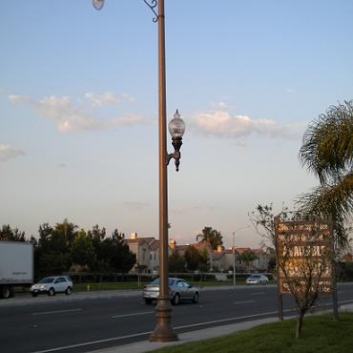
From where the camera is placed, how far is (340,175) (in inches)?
597

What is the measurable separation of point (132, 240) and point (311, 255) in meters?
110

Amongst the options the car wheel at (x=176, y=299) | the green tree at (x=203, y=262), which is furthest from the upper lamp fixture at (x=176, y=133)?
the green tree at (x=203, y=262)

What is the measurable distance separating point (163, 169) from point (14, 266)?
112ft

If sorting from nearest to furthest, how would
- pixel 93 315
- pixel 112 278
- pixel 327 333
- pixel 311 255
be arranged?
pixel 311 255 < pixel 327 333 < pixel 93 315 < pixel 112 278

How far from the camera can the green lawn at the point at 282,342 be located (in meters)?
11.4

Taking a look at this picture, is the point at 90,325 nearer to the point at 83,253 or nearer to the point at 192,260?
the point at 83,253

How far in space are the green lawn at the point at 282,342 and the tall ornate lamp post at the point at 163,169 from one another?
3.10ft

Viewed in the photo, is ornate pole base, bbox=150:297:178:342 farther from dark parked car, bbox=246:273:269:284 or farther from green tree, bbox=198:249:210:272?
green tree, bbox=198:249:210:272

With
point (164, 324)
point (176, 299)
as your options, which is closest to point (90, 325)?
point (164, 324)

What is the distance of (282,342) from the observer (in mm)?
12117

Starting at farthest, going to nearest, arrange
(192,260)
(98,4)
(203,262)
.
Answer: (203,262)
(192,260)
(98,4)

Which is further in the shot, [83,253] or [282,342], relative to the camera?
[83,253]

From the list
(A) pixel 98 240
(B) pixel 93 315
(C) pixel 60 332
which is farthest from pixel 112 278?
(C) pixel 60 332

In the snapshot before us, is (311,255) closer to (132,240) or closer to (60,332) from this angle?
(60,332)
